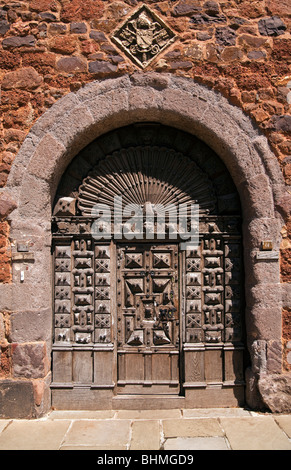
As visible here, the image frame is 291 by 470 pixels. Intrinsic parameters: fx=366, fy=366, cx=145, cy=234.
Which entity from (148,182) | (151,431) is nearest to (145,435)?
(151,431)

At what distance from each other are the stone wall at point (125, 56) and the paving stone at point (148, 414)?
2.38 meters

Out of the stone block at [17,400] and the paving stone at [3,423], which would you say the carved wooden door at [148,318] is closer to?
the stone block at [17,400]

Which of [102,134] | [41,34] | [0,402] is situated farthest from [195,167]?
[0,402]

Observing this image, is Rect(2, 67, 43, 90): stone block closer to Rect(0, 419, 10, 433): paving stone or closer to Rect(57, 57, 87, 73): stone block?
Rect(57, 57, 87, 73): stone block

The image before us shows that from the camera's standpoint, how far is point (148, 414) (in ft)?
11.1

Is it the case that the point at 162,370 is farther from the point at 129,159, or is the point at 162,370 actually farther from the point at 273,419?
the point at 129,159

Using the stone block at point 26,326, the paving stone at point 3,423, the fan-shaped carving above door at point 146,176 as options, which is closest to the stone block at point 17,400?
the paving stone at point 3,423

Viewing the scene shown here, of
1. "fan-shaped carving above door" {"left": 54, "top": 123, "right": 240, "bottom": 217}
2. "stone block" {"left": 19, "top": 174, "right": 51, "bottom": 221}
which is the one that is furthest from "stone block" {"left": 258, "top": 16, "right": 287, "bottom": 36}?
"stone block" {"left": 19, "top": 174, "right": 51, "bottom": 221}

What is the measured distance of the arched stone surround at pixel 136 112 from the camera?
10.9ft

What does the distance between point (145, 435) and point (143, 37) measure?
3.46 metres

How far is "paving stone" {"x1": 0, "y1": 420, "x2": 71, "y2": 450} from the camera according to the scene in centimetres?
278

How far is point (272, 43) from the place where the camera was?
3.41 m

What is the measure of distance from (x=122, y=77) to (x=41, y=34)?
856 mm

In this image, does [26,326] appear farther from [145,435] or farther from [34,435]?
[145,435]
